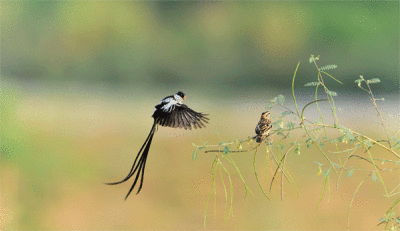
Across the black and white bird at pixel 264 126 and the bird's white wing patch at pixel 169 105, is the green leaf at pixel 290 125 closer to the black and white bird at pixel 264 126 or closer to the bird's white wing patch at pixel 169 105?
the black and white bird at pixel 264 126

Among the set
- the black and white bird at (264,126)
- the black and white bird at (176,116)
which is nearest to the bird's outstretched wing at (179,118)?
the black and white bird at (176,116)

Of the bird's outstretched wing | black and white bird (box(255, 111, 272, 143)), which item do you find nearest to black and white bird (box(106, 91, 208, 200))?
the bird's outstretched wing

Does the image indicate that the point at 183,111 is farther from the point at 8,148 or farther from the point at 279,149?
the point at 8,148

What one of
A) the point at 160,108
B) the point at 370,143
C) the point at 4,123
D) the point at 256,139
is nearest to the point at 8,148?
the point at 4,123

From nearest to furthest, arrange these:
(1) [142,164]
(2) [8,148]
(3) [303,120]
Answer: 1. (3) [303,120]
2. (1) [142,164]
3. (2) [8,148]

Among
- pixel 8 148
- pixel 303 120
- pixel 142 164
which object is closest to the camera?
pixel 303 120

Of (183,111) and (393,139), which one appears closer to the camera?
(393,139)

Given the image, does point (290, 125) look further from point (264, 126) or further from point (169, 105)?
point (169, 105)

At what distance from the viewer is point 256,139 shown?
0.71 metres

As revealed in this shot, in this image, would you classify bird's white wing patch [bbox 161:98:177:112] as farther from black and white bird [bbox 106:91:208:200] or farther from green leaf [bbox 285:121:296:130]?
green leaf [bbox 285:121:296:130]

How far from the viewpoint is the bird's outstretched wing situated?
75 cm

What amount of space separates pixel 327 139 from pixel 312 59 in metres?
0.15

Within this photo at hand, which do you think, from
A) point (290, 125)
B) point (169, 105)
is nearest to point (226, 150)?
point (290, 125)

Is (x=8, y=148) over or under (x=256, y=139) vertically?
over
